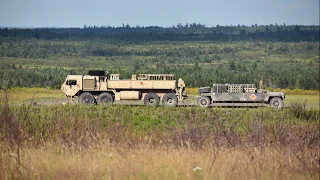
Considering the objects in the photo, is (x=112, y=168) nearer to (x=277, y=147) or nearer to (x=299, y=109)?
(x=277, y=147)

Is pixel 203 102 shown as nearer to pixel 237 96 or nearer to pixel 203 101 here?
pixel 203 101

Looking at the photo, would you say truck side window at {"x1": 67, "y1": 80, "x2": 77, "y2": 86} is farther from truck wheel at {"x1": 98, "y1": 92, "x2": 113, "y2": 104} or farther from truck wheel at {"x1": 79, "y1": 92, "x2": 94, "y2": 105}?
truck wheel at {"x1": 98, "y1": 92, "x2": 113, "y2": 104}

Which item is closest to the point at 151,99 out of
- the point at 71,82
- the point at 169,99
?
the point at 169,99

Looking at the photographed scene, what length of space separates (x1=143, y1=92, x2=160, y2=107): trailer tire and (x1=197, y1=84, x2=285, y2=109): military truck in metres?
2.59

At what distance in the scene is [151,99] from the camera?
120 feet

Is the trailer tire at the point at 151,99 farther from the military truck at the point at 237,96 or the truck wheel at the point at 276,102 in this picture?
the truck wheel at the point at 276,102

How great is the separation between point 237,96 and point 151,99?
5263 millimetres

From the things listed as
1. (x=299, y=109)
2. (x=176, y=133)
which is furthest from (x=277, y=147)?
(x=299, y=109)

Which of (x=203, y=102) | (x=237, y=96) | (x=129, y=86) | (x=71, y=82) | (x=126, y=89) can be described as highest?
(x=71, y=82)

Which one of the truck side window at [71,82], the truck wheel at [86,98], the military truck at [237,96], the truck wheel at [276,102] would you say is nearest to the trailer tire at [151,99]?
the military truck at [237,96]

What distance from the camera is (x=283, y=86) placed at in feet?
305

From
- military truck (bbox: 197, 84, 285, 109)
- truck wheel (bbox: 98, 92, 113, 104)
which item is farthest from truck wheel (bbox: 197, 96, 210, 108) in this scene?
truck wheel (bbox: 98, 92, 113, 104)

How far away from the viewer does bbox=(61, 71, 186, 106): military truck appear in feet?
120

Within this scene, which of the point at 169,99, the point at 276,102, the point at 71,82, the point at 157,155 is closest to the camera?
the point at 157,155
